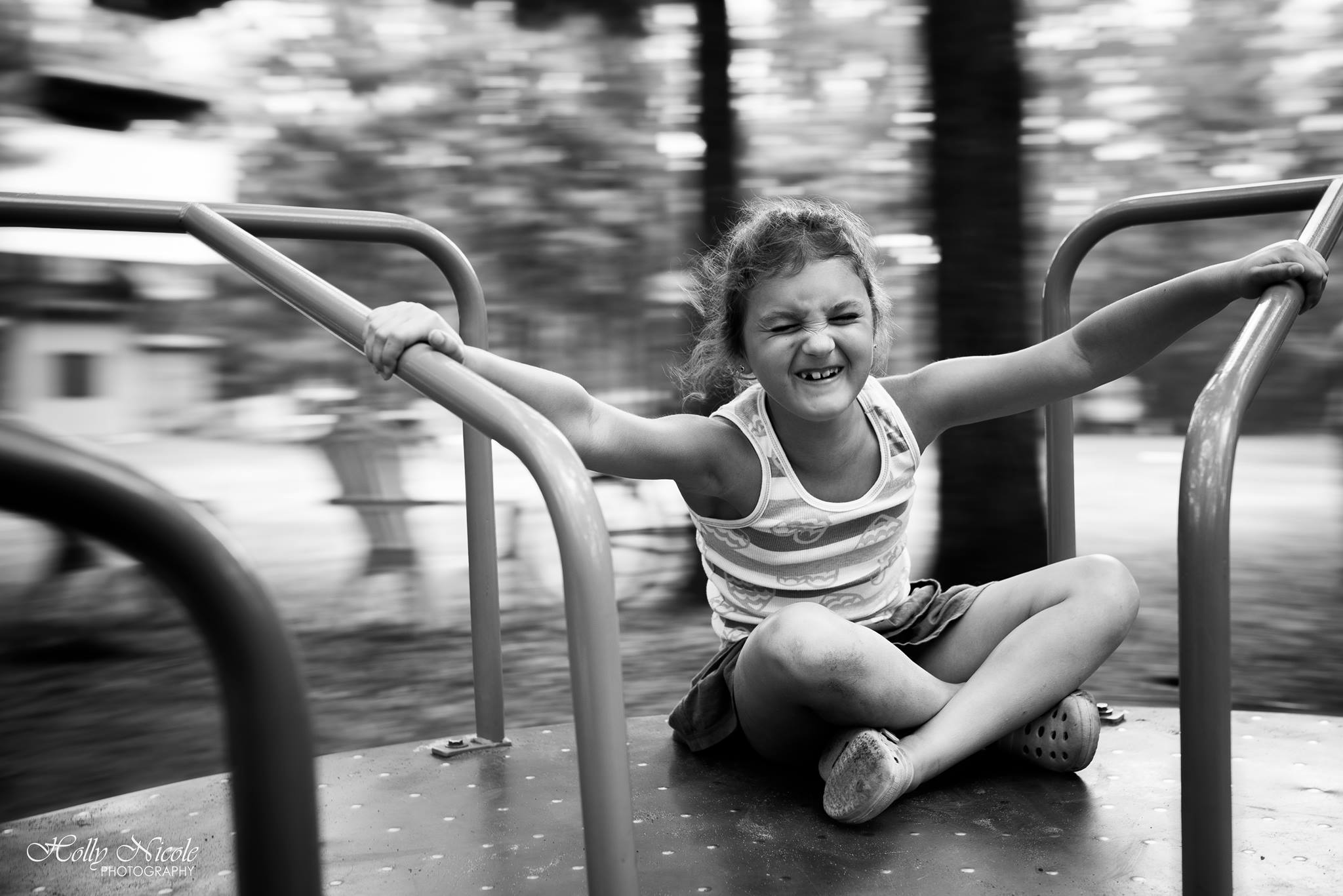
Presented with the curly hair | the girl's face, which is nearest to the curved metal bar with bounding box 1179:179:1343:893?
the girl's face

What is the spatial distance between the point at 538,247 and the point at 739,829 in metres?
2.06

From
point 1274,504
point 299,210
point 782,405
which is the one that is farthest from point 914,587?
point 1274,504

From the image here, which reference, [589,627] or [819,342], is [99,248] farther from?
[589,627]

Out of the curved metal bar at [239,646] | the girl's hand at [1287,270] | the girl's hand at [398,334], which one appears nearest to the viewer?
the curved metal bar at [239,646]

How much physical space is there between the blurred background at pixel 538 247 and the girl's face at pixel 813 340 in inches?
52.6

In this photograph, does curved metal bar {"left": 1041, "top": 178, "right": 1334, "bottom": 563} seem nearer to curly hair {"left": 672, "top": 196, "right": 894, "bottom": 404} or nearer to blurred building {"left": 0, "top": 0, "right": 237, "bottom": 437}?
curly hair {"left": 672, "top": 196, "right": 894, "bottom": 404}

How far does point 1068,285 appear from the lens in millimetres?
1814

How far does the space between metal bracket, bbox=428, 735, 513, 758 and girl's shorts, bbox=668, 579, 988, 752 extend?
27 cm

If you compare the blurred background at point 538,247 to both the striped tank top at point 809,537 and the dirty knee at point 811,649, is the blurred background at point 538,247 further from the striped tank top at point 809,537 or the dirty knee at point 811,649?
the dirty knee at point 811,649

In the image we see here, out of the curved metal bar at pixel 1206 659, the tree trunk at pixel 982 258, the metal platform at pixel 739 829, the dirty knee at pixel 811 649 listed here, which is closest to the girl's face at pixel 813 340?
the dirty knee at pixel 811 649

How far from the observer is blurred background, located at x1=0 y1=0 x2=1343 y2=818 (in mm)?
2777

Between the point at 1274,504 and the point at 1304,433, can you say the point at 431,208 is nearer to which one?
the point at 1304,433

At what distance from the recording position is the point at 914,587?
1858 millimetres

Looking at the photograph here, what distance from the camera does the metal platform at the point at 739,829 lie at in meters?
1.20
